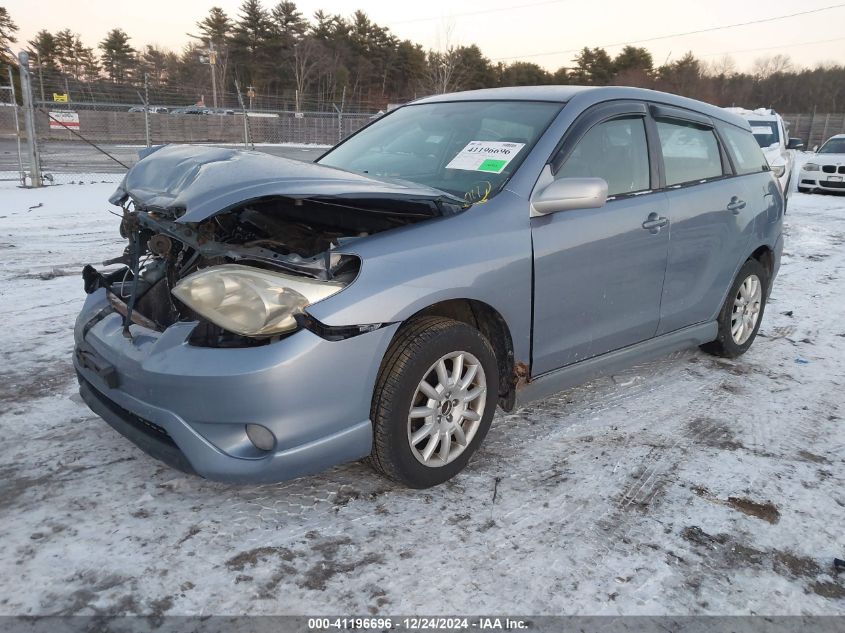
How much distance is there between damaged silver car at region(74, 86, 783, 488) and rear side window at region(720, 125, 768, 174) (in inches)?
23.0

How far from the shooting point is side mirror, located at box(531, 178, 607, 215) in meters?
2.90

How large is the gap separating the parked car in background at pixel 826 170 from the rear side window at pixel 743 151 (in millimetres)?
13101

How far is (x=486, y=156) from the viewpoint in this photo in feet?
10.7

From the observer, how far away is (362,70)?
69.6 m

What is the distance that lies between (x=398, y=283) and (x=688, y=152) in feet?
7.89

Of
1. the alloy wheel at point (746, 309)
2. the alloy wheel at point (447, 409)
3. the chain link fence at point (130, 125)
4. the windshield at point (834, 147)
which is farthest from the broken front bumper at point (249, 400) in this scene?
the windshield at point (834, 147)

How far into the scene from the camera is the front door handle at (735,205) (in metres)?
4.10

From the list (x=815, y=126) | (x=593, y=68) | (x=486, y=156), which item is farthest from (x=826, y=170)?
(x=593, y=68)

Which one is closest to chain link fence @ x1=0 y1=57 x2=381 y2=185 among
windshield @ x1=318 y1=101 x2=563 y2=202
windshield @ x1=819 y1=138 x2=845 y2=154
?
windshield @ x1=819 y1=138 x2=845 y2=154

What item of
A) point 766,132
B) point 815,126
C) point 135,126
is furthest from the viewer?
point 815,126

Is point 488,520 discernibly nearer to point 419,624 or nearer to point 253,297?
point 419,624

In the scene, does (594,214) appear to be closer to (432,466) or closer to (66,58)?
(432,466)

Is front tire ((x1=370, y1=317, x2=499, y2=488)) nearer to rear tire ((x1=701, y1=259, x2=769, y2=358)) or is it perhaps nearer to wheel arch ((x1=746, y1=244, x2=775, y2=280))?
rear tire ((x1=701, y1=259, x2=769, y2=358))

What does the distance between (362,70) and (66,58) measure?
29366mm
